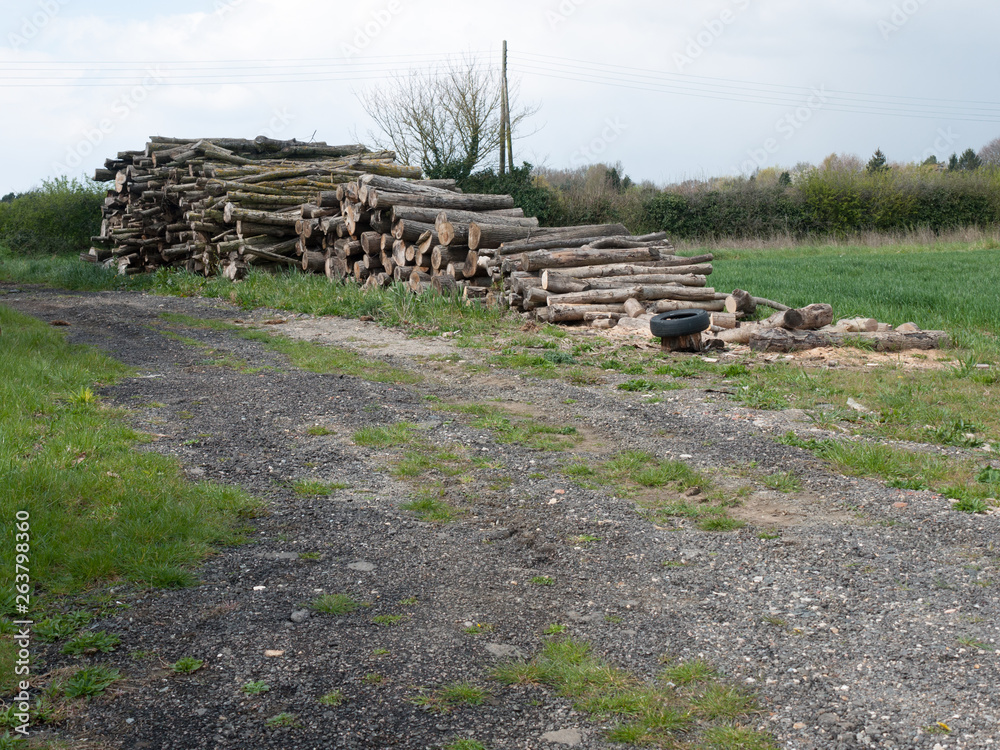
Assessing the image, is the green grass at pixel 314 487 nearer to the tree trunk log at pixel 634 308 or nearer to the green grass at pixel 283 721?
the green grass at pixel 283 721

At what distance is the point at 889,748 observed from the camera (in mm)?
2623

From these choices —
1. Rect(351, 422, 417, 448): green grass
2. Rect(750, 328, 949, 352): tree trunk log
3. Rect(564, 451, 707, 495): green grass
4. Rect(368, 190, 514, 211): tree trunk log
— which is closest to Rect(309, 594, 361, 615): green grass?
Rect(564, 451, 707, 495): green grass

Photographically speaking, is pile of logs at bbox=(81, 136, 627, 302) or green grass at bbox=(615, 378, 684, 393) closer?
green grass at bbox=(615, 378, 684, 393)

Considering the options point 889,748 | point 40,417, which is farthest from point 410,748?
point 40,417

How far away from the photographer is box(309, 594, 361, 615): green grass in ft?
11.9

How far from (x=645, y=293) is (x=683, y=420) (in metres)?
5.84

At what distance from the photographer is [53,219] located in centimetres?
3144

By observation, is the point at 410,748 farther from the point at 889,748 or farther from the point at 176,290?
the point at 176,290

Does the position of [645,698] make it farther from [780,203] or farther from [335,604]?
[780,203]

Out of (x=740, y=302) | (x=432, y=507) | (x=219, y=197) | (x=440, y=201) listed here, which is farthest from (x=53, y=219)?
(x=432, y=507)

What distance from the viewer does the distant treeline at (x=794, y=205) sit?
3347 centimetres

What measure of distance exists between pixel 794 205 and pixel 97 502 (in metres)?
33.6

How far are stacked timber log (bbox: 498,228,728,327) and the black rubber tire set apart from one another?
1.69 metres

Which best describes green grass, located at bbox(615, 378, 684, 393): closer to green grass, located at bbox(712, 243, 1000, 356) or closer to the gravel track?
the gravel track
